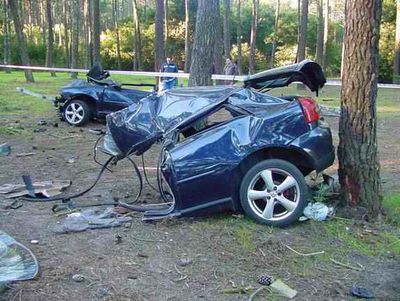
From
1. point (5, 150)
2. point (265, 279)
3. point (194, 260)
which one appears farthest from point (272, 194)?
point (5, 150)

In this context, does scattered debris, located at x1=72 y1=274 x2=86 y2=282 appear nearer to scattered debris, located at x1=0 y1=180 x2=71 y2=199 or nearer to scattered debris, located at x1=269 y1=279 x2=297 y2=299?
scattered debris, located at x1=269 y1=279 x2=297 y2=299

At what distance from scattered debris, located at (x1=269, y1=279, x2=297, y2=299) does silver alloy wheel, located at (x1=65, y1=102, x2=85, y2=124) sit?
9886 mm

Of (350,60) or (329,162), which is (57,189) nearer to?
(329,162)

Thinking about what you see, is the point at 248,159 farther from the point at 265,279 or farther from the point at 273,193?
the point at 265,279

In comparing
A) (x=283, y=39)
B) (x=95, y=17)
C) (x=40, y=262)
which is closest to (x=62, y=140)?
(x=40, y=262)

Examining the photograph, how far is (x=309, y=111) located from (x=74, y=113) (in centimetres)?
879

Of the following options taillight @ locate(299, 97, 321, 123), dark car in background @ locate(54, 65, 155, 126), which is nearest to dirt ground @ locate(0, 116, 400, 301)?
taillight @ locate(299, 97, 321, 123)

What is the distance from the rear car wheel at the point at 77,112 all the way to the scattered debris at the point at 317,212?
28.7ft

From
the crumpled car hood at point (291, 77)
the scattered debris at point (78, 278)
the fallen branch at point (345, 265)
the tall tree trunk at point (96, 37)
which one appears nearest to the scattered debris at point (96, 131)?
the crumpled car hood at point (291, 77)

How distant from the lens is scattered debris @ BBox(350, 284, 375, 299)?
155 inches

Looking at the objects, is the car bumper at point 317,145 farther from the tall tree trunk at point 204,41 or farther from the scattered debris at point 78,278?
the tall tree trunk at point 204,41

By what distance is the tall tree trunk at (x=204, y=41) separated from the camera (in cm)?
1170

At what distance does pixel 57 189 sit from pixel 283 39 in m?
47.7

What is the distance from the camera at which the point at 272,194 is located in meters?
5.29
